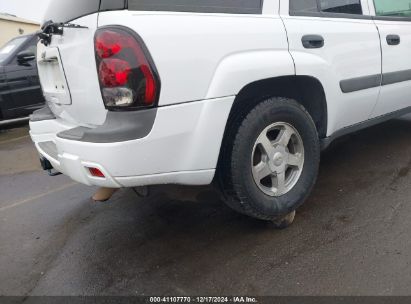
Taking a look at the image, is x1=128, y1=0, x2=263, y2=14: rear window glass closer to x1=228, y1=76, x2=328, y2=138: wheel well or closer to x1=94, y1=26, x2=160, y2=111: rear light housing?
x1=94, y1=26, x2=160, y2=111: rear light housing

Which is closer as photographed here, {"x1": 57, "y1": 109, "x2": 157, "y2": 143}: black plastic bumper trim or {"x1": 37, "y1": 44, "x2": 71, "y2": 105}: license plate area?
{"x1": 57, "y1": 109, "x2": 157, "y2": 143}: black plastic bumper trim

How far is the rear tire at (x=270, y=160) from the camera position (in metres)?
2.60

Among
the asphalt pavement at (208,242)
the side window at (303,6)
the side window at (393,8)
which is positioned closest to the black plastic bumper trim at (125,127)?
the asphalt pavement at (208,242)

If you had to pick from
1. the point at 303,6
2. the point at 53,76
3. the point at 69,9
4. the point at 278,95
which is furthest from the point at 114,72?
the point at 303,6

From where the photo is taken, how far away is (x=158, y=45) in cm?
218

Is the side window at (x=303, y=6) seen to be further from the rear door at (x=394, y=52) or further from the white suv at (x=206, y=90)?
the rear door at (x=394, y=52)

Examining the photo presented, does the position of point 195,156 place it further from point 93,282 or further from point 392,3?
point 392,3

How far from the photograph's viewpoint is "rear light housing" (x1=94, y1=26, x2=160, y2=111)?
7.07 ft

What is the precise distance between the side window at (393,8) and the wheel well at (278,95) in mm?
1129

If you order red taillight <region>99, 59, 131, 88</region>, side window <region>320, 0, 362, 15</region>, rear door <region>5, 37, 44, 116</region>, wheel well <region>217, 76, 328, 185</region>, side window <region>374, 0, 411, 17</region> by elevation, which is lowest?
rear door <region>5, 37, 44, 116</region>

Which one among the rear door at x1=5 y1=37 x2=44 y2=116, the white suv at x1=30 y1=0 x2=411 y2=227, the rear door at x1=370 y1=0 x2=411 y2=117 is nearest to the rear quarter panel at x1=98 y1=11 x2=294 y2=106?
the white suv at x1=30 y1=0 x2=411 y2=227

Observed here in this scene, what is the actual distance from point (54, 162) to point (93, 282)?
0.79 meters

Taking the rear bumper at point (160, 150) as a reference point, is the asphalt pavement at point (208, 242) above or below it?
below

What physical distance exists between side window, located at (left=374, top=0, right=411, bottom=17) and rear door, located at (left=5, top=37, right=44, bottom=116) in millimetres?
5729
